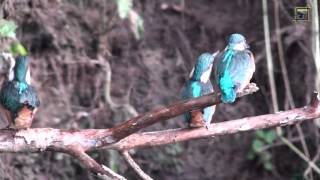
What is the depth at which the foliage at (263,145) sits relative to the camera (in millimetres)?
6133

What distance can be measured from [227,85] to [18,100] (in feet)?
3.50

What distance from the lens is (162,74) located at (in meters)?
6.33

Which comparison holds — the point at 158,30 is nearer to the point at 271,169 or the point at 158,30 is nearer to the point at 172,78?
the point at 172,78

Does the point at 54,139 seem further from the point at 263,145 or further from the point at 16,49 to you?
the point at 263,145

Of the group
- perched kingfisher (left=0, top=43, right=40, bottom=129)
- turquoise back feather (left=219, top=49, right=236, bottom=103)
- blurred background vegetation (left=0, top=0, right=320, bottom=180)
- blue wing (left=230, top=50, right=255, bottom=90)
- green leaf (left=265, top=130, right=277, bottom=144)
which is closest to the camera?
turquoise back feather (left=219, top=49, right=236, bottom=103)

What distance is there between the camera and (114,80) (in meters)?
6.17

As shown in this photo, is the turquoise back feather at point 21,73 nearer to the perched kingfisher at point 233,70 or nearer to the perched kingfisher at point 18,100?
the perched kingfisher at point 18,100

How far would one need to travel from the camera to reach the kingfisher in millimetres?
3762

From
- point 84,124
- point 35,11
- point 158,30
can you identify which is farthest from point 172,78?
point 35,11

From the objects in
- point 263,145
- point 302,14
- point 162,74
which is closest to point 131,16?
point 162,74

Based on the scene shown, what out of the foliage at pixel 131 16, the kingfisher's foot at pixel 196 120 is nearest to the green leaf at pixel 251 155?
the foliage at pixel 131 16

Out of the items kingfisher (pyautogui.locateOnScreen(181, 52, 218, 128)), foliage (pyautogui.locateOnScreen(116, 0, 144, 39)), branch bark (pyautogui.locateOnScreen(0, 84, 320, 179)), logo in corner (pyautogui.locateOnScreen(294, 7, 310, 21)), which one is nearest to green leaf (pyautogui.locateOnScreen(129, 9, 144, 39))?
foliage (pyautogui.locateOnScreen(116, 0, 144, 39))

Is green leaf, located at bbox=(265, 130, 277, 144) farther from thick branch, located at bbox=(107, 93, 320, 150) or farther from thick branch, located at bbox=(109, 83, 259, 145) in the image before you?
thick branch, located at bbox=(109, 83, 259, 145)

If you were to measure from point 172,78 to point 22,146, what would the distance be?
2.80m
